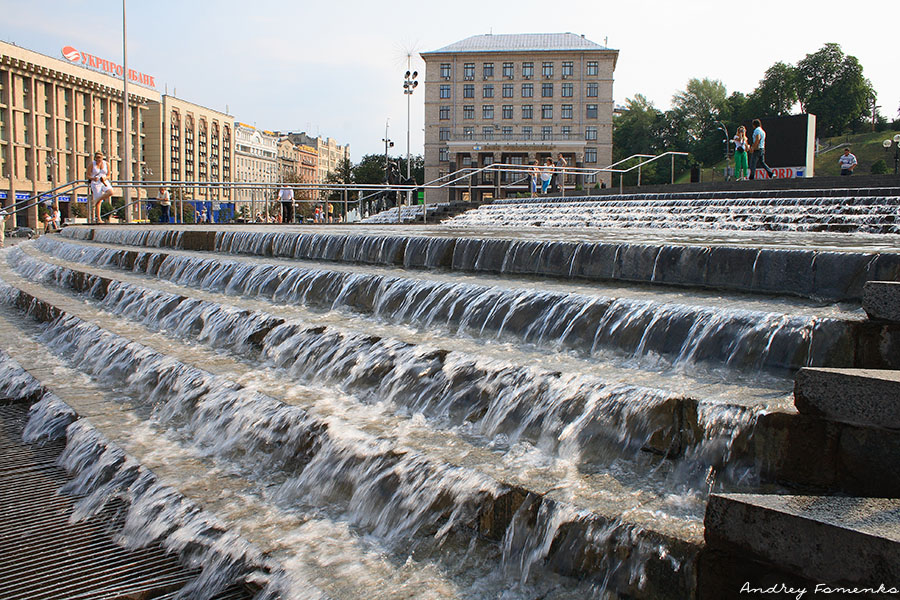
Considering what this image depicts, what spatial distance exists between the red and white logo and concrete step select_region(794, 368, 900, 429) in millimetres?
86912

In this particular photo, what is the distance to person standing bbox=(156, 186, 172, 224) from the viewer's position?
2112 cm

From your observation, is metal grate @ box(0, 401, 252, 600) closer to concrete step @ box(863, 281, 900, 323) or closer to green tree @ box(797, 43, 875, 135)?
concrete step @ box(863, 281, 900, 323)

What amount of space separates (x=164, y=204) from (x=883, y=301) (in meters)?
21.2

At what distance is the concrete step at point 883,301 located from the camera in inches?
123

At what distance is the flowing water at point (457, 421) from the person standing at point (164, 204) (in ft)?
52.5

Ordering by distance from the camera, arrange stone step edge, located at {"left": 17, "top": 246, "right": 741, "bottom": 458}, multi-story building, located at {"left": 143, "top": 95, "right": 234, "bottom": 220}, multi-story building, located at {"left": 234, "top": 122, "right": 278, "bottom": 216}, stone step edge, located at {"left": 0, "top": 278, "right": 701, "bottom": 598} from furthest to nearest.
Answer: multi-story building, located at {"left": 234, "top": 122, "right": 278, "bottom": 216} < multi-story building, located at {"left": 143, "top": 95, "right": 234, "bottom": 220} < stone step edge, located at {"left": 17, "top": 246, "right": 741, "bottom": 458} < stone step edge, located at {"left": 0, "top": 278, "right": 701, "bottom": 598}

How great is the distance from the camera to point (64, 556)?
3.05 meters

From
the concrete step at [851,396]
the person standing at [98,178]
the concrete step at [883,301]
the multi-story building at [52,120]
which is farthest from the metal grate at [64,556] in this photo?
the multi-story building at [52,120]

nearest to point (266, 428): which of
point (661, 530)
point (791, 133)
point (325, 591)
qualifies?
point (325, 591)

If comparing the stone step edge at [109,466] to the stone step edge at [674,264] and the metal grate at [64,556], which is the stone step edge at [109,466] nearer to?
the metal grate at [64,556]

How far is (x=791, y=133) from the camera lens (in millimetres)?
24062

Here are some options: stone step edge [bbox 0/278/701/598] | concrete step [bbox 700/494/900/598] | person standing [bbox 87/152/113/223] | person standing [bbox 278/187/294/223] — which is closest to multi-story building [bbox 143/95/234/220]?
person standing [bbox 278/187/294/223]

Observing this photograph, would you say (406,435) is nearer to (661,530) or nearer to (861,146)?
(661,530)

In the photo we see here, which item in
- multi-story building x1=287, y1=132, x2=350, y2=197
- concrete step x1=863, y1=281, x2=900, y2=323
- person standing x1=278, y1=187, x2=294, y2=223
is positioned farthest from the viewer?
multi-story building x1=287, y1=132, x2=350, y2=197
